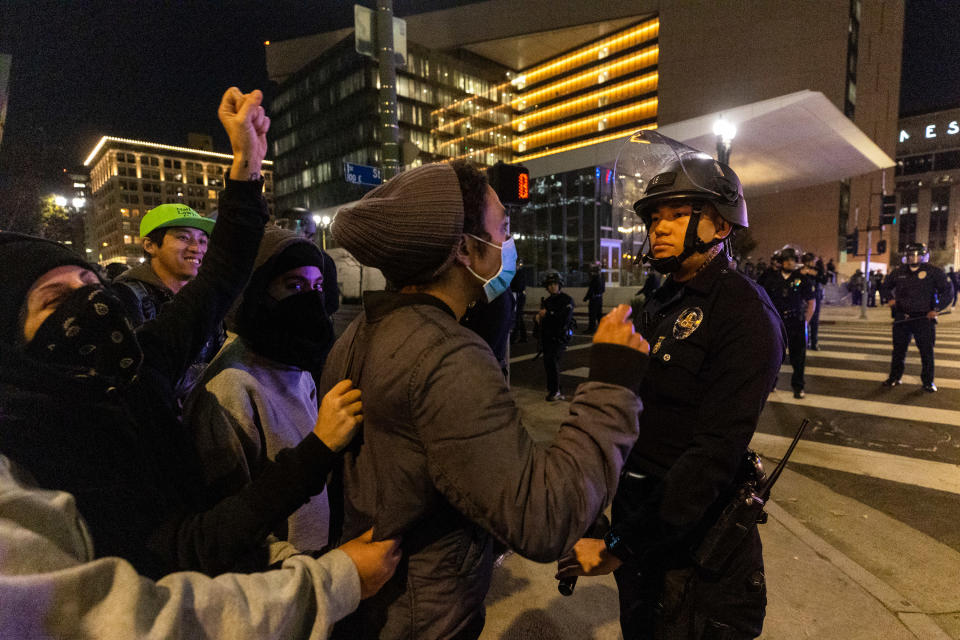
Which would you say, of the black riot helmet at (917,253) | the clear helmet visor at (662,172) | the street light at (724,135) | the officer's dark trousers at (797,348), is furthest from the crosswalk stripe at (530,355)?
the clear helmet visor at (662,172)

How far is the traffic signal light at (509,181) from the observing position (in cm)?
408

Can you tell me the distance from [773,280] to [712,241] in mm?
6662

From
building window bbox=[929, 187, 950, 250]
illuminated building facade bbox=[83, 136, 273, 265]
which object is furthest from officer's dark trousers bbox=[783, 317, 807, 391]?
illuminated building facade bbox=[83, 136, 273, 265]

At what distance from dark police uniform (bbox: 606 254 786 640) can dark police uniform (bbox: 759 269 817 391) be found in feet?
20.6

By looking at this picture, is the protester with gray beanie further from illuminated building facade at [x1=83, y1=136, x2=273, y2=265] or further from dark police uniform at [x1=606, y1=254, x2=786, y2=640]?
illuminated building facade at [x1=83, y1=136, x2=273, y2=265]

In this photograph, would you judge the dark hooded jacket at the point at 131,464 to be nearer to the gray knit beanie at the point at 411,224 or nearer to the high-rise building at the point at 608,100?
the gray knit beanie at the point at 411,224

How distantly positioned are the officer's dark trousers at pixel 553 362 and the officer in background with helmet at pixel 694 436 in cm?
505

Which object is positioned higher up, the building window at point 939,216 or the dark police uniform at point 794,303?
the building window at point 939,216

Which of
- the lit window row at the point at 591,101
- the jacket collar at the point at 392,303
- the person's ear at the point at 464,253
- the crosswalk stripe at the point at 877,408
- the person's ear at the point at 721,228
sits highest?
the lit window row at the point at 591,101

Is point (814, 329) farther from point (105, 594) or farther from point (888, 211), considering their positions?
point (105, 594)

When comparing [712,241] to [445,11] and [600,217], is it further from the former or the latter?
[445,11]

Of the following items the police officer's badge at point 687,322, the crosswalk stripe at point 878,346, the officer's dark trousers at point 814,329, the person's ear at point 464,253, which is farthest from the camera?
the officer's dark trousers at point 814,329

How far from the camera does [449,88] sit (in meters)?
61.9

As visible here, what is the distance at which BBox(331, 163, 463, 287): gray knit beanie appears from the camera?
106 centimetres
